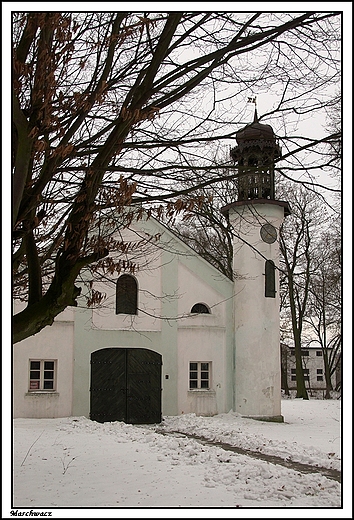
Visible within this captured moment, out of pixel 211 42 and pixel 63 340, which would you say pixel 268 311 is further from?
pixel 211 42

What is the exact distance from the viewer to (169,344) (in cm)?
2100

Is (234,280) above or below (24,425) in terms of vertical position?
above

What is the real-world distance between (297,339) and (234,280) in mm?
11680

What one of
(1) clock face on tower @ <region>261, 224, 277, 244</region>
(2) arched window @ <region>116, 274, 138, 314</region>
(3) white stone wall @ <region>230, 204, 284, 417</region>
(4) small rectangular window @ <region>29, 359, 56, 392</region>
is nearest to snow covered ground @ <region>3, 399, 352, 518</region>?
(4) small rectangular window @ <region>29, 359, 56, 392</region>

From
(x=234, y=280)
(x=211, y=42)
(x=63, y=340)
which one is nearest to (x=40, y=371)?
(x=63, y=340)

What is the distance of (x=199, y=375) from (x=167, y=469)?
10.8 meters

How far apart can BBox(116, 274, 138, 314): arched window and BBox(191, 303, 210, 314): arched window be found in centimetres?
205

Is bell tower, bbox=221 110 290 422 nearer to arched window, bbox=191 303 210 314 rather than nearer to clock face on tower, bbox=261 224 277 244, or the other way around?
clock face on tower, bbox=261 224 277 244

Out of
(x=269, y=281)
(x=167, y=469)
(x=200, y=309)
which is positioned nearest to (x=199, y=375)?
(x=200, y=309)

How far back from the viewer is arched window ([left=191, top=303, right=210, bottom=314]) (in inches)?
853

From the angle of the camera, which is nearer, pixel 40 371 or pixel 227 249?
pixel 40 371

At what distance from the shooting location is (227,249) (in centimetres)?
2936

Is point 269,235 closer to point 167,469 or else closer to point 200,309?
point 200,309

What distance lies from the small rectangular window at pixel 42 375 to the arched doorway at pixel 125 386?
1.24m
